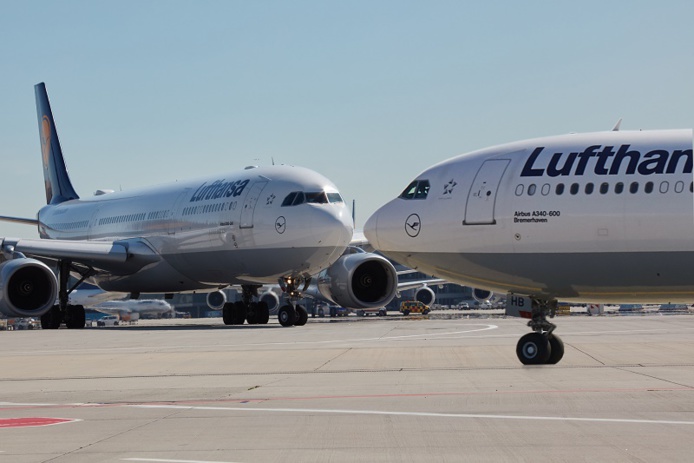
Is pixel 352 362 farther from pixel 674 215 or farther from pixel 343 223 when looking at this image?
pixel 343 223

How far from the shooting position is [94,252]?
114 ft

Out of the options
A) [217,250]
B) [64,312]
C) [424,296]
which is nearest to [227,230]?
[217,250]

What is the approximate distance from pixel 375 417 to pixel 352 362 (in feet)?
23.8

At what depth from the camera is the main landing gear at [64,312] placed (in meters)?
35.5

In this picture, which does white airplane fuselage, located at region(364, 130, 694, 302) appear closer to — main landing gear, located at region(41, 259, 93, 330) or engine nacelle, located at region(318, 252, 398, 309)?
engine nacelle, located at region(318, 252, 398, 309)

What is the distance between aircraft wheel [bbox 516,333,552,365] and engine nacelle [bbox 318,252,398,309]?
17.1 meters

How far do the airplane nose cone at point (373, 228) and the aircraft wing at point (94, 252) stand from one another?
19607 mm

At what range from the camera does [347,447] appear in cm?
776

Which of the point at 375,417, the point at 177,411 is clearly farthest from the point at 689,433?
the point at 177,411

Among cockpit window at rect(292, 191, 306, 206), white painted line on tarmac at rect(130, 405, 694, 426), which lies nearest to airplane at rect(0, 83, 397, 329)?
cockpit window at rect(292, 191, 306, 206)

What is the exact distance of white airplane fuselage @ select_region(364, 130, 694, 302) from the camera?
13.7 metres

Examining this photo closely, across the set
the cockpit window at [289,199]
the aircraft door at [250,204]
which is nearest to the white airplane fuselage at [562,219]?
the cockpit window at [289,199]

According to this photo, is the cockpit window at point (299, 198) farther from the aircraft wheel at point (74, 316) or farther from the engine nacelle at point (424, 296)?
the engine nacelle at point (424, 296)

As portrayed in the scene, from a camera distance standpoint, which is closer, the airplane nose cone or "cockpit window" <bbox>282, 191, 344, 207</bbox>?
the airplane nose cone
